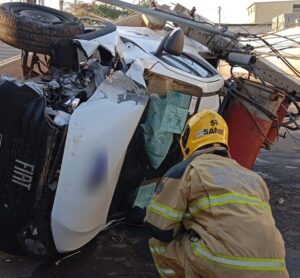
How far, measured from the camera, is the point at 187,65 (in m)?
5.28

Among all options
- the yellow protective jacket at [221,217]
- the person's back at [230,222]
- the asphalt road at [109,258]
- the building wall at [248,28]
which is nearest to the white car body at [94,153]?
the asphalt road at [109,258]

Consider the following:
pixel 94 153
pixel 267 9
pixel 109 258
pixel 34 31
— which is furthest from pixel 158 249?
pixel 267 9

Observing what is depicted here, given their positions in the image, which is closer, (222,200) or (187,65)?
(222,200)

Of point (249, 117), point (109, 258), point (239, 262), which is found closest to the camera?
point (239, 262)

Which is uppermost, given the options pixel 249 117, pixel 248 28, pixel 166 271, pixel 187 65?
pixel 187 65

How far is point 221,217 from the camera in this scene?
2.56 m

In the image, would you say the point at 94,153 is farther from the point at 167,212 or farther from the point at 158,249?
the point at 167,212

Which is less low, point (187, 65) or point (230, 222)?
point (230, 222)

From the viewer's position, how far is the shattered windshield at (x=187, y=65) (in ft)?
16.4

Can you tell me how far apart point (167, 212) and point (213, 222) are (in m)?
0.25

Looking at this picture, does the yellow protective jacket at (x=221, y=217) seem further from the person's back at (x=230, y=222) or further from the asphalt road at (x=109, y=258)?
the asphalt road at (x=109, y=258)

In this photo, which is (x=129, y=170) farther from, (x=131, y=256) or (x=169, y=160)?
(x=131, y=256)

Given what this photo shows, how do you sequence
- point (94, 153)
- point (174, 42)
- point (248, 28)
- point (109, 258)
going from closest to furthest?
1. point (94, 153)
2. point (109, 258)
3. point (174, 42)
4. point (248, 28)

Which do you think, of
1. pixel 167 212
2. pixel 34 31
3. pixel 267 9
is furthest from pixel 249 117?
pixel 267 9
